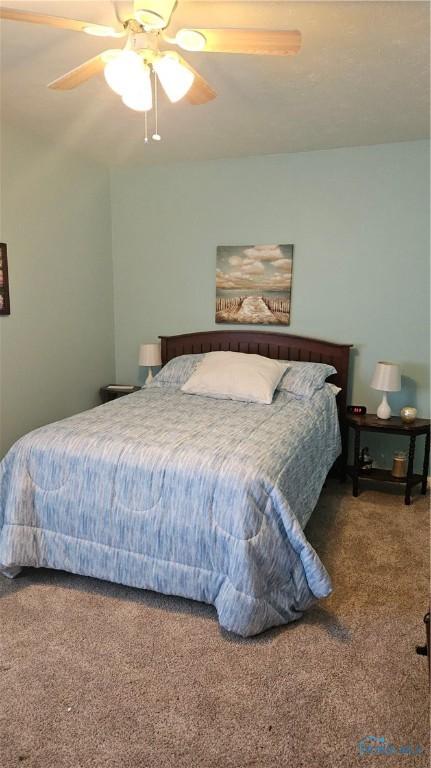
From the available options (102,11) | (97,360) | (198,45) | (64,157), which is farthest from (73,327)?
(198,45)

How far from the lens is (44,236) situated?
3.55 m

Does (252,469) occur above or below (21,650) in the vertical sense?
above

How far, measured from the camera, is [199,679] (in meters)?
1.79

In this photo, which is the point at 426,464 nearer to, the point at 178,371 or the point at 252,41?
the point at 178,371

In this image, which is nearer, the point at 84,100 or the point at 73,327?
the point at 84,100

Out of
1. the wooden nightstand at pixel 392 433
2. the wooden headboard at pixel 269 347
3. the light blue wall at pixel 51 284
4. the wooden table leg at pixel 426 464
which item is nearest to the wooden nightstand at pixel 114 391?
the light blue wall at pixel 51 284

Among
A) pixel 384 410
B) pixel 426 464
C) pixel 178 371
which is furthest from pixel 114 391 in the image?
pixel 426 464

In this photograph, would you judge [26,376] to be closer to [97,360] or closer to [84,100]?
[97,360]

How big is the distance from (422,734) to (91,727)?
1.08m

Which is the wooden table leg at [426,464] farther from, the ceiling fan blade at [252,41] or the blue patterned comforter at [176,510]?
the ceiling fan blade at [252,41]

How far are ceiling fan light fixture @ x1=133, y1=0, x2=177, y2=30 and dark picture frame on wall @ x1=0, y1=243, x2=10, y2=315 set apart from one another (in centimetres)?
193

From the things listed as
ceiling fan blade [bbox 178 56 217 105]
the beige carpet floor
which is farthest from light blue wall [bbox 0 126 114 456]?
ceiling fan blade [bbox 178 56 217 105]

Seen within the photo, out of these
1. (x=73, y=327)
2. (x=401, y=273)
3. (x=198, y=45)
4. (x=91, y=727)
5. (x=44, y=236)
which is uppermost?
(x=198, y=45)

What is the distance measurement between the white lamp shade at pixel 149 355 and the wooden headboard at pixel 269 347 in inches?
4.9
